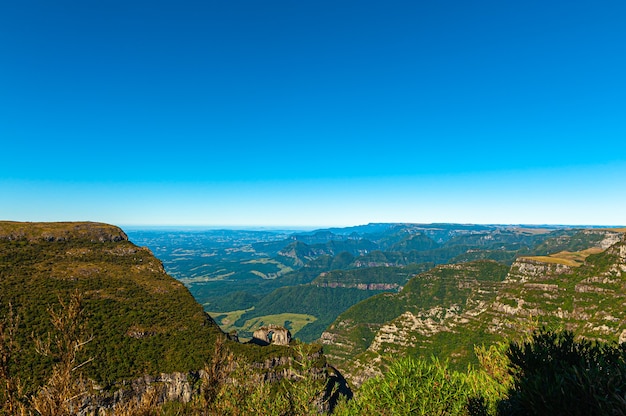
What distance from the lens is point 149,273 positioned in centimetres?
13862

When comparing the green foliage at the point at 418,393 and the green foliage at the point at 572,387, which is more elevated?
the green foliage at the point at 572,387

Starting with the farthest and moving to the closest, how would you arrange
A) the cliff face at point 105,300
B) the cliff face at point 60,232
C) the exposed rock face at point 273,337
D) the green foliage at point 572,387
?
1. the exposed rock face at point 273,337
2. the cliff face at point 60,232
3. the cliff face at point 105,300
4. the green foliage at point 572,387

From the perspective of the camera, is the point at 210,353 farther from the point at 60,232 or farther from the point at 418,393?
the point at 60,232

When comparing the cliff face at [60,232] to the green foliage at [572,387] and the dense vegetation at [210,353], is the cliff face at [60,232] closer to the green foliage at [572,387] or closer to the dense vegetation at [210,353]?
the dense vegetation at [210,353]

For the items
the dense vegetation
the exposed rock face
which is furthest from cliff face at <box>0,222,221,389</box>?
the exposed rock face

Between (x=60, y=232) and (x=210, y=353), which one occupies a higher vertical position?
(x=60, y=232)

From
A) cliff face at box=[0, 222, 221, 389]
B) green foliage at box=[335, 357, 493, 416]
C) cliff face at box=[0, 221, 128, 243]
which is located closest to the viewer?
green foliage at box=[335, 357, 493, 416]

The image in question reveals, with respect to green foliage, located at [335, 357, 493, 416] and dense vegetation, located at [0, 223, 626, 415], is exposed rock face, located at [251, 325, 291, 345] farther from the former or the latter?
green foliage, located at [335, 357, 493, 416]

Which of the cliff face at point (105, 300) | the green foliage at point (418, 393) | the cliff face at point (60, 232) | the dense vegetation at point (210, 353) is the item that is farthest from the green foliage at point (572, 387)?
the cliff face at point (60, 232)

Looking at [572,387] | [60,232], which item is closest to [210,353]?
[60,232]

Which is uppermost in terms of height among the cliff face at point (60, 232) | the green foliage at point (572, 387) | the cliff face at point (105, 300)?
the cliff face at point (60, 232)

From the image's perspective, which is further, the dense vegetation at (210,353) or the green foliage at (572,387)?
the dense vegetation at (210,353)

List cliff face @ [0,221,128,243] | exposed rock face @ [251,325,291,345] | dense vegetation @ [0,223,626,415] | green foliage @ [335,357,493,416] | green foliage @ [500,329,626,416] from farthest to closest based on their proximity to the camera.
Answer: exposed rock face @ [251,325,291,345] → cliff face @ [0,221,128,243] → green foliage @ [335,357,493,416] → dense vegetation @ [0,223,626,415] → green foliage @ [500,329,626,416]

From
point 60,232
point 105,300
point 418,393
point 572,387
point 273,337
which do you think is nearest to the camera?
point 572,387
